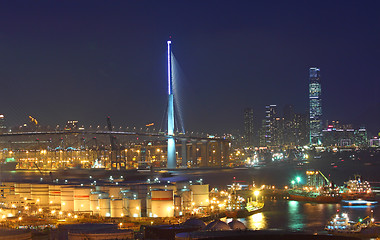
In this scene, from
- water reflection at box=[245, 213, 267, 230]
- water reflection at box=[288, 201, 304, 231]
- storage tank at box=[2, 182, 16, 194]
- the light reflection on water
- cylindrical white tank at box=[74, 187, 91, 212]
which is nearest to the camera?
water reflection at box=[288, 201, 304, 231]

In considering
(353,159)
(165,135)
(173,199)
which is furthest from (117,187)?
(353,159)

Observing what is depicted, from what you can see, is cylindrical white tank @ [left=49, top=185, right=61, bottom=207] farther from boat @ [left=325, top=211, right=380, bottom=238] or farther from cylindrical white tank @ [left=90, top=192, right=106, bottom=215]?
boat @ [left=325, top=211, right=380, bottom=238]

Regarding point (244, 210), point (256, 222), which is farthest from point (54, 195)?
point (256, 222)

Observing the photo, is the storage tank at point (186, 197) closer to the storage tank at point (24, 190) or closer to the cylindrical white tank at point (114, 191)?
the cylindrical white tank at point (114, 191)

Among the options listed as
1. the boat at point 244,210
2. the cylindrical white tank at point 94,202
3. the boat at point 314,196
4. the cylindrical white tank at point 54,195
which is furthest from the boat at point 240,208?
the cylindrical white tank at point 54,195

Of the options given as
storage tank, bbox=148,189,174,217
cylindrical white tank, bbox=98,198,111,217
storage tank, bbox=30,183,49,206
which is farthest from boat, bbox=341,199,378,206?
storage tank, bbox=30,183,49,206

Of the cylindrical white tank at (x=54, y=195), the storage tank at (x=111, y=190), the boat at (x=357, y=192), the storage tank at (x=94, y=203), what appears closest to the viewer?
the storage tank at (x=94, y=203)

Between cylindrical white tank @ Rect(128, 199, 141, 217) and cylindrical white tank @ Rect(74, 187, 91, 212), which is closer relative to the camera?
cylindrical white tank @ Rect(128, 199, 141, 217)

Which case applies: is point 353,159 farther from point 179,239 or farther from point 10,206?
point 179,239
